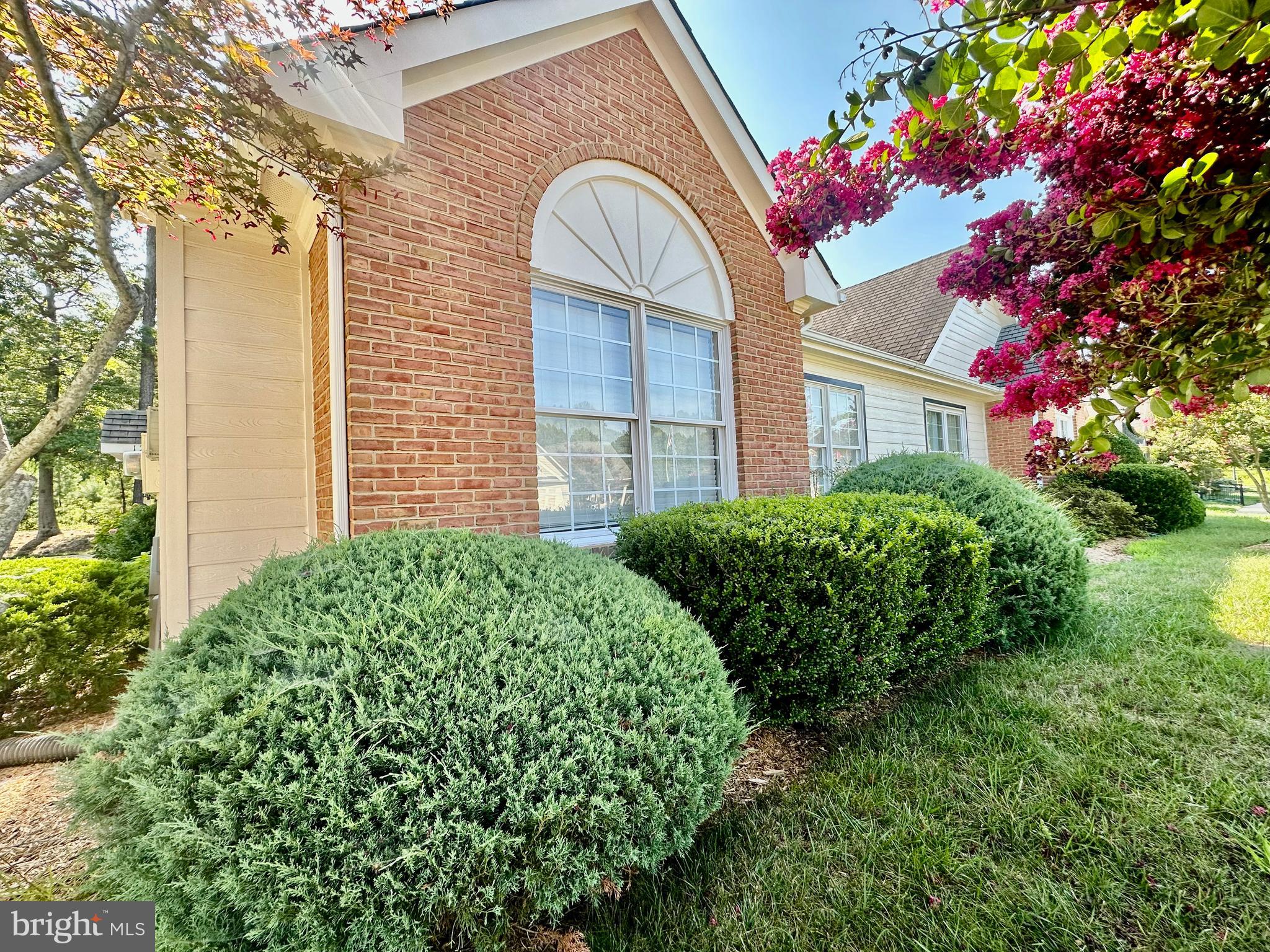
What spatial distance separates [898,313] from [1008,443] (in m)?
4.43

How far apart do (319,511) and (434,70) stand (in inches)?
129

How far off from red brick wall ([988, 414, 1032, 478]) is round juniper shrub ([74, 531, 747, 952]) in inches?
551

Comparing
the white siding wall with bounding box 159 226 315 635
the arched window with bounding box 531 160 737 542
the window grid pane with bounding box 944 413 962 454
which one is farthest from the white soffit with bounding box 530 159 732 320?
the window grid pane with bounding box 944 413 962 454

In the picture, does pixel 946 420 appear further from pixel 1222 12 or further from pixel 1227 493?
pixel 1227 493

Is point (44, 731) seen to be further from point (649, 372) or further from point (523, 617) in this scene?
point (649, 372)

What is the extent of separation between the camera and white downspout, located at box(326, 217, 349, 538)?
3.27m

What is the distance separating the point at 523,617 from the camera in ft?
6.91

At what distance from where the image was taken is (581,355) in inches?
180

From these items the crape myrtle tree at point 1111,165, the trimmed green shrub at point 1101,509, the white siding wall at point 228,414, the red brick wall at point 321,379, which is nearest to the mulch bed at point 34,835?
the white siding wall at point 228,414

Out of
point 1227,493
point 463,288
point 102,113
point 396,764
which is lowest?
point 1227,493

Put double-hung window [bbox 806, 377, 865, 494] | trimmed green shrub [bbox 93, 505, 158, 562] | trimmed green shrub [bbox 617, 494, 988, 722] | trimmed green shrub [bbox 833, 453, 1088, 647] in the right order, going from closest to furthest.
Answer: trimmed green shrub [bbox 617, 494, 988, 722]
trimmed green shrub [bbox 833, 453, 1088, 647]
double-hung window [bbox 806, 377, 865, 494]
trimmed green shrub [bbox 93, 505, 158, 562]

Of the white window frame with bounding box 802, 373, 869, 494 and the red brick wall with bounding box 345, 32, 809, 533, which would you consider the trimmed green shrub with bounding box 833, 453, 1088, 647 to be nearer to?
the white window frame with bounding box 802, 373, 869, 494

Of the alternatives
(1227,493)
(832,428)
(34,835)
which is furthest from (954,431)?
(1227,493)

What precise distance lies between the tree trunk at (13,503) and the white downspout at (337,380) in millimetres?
2435
